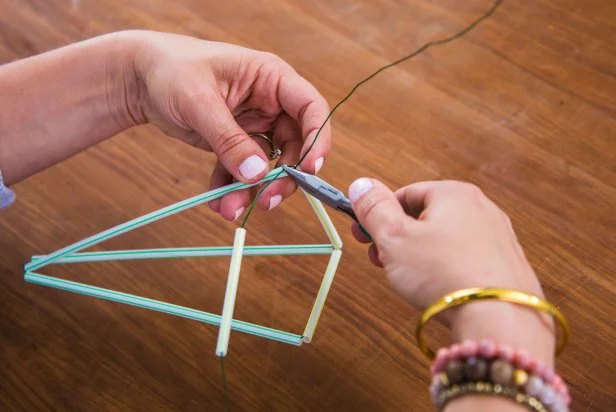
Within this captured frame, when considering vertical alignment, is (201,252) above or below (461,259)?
below

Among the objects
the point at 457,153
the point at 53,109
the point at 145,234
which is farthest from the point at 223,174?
the point at 457,153

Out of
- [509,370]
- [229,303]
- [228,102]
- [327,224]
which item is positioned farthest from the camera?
[228,102]

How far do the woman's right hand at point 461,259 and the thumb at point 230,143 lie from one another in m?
0.17

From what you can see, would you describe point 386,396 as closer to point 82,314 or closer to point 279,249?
point 279,249

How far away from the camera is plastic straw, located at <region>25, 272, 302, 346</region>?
693 mm

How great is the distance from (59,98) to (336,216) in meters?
0.40

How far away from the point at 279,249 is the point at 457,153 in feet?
1.11

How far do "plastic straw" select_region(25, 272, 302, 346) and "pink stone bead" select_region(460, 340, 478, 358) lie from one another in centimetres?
26

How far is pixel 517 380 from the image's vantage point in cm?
45

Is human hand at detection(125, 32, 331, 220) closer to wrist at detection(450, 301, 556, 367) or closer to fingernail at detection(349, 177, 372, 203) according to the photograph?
fingernail at detection(349, 177, 372, 203)

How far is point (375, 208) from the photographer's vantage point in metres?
0.58

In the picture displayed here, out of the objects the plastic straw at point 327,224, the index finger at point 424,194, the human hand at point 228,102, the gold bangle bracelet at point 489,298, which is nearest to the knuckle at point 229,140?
the human hand at point 228,102

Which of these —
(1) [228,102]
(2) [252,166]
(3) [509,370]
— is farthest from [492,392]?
(1) [228,102]

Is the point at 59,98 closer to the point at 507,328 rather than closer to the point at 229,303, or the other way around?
the point at 229,303
